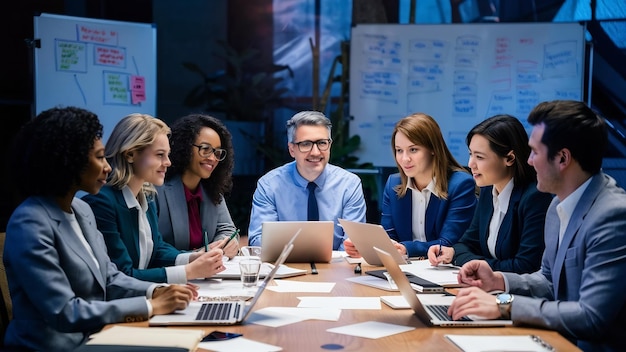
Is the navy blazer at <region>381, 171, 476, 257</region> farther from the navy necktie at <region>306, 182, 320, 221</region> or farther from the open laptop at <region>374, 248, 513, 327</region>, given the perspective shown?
the open laptop at <region>374, 248, 513, 327</region>

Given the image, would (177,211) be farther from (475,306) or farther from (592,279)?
(592,279)

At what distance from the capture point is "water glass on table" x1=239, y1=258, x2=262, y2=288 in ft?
7.96

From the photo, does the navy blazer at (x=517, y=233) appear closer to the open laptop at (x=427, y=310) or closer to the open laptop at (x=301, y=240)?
the open laptop at (x=301, y=240)

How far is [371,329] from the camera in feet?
6.36

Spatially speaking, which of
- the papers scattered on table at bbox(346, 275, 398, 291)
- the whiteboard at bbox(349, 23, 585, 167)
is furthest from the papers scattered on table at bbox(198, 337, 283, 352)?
the whiteboard at bbox(349, 23, 585, 167)

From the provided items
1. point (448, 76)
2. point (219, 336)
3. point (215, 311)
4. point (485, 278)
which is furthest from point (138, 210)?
point (448, 76)

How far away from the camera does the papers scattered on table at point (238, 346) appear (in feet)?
5.66

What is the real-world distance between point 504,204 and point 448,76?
310 centimetres

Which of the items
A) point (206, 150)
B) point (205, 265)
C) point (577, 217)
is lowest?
point (205, 265)

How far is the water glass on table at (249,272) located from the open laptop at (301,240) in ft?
1.63

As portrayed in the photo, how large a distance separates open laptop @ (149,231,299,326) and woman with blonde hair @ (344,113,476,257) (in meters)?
1.56

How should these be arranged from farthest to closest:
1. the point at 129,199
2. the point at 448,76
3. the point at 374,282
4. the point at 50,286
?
the point at 448,76, the point at 129,199, the point at 374,282, the point at 50,286

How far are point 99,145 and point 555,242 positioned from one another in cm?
146

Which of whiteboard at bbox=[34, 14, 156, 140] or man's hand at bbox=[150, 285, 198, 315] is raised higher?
whiteboard at bbox=[34, 14, 156, 140]
